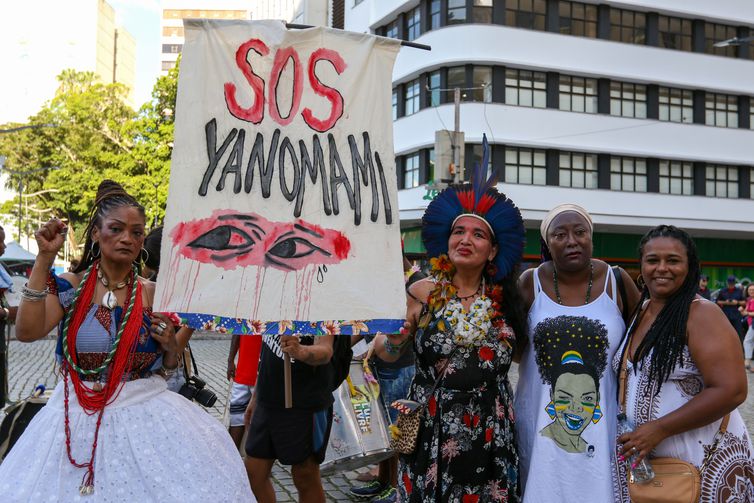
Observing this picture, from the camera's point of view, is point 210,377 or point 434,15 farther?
A: point 434,15

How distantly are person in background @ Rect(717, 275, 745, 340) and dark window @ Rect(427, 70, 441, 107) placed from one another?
14115 mm

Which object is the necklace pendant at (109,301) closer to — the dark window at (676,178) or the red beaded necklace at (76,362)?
the red beaded necklace at (76,362)

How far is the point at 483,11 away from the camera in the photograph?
91.8 feet

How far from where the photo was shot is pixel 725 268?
33000 millimetres

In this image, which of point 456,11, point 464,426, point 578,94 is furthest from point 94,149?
point 464,426

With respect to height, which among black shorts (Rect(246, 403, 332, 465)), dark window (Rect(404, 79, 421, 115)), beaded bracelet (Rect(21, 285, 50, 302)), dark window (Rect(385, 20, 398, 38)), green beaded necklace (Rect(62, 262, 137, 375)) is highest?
dark window (Rect(385, 20, 398, 38))

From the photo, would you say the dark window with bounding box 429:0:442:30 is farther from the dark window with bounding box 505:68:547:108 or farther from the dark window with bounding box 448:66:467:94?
the dark window with bounding box 505:68:547:108

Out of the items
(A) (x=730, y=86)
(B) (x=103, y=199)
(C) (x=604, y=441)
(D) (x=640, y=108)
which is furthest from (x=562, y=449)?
(A) (x=730, y=86)

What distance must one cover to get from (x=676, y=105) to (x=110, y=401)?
31874 millimetres

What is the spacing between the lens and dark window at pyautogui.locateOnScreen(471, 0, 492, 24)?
2788 cm

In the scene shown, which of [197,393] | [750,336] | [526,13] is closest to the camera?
[197,393]

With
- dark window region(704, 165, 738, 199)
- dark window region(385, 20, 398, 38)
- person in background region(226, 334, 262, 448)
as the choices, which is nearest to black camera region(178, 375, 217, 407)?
person in background region(226, 334, 262, 448)

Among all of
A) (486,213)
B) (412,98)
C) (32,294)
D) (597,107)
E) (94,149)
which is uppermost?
(412,98)

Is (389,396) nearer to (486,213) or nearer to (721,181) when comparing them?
(486,213)
